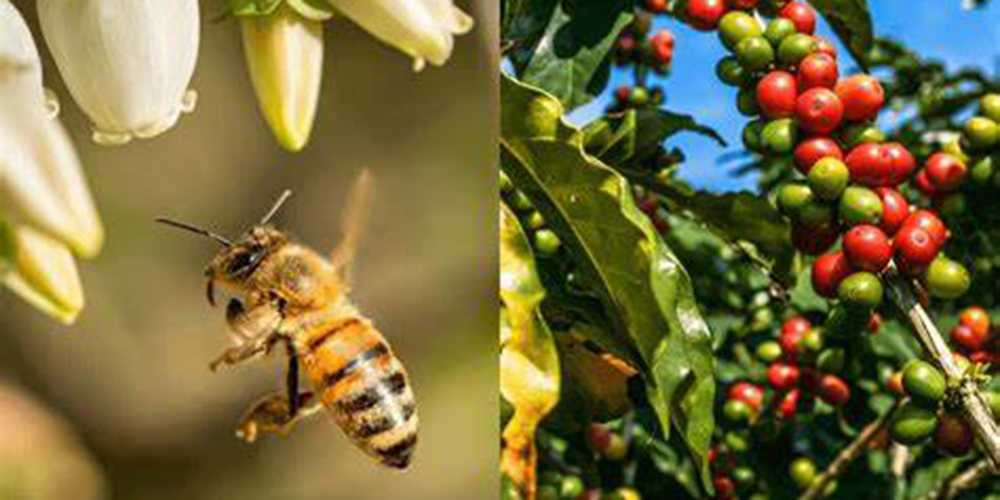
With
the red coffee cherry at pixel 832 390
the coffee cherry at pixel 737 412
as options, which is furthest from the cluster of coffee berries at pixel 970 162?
the coffee cherry at pixel 737 412

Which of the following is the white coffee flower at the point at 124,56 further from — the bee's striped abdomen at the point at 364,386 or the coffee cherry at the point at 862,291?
the coffee cherry at the point at 862,291

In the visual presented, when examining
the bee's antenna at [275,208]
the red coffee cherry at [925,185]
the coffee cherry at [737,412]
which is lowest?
the coffee cherry at [737,412]

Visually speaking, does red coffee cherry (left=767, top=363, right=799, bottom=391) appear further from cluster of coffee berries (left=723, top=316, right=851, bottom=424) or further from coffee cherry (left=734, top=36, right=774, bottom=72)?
coffee cherry (left=734, top=36, right=774, bottom=72)

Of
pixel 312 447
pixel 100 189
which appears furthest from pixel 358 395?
pixel 100 189

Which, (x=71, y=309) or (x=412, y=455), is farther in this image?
(x=412, y=455)

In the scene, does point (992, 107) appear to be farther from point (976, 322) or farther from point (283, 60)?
point (283, 60)

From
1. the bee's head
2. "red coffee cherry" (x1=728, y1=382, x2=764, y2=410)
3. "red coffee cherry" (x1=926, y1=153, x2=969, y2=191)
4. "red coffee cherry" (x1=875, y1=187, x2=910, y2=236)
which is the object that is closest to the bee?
the bee's head

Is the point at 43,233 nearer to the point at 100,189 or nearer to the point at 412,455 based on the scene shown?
the point at 100,189
